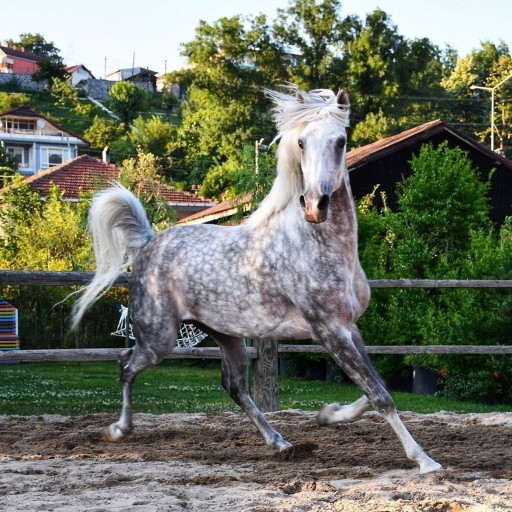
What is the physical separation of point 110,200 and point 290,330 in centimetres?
172

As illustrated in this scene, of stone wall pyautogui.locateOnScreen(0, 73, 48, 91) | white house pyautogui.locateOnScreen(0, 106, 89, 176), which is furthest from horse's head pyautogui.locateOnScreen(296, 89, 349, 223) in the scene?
stone wall pyautogui.locateOnScreen(0, 73, 48, 91)

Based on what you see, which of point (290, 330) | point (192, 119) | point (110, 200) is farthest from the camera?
point (192, 119)

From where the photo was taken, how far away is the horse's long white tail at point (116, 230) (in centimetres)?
580

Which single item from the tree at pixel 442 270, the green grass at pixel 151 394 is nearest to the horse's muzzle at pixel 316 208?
the green grass at pixel 151 394

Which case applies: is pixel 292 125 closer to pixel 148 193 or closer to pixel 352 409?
pixel 352 409

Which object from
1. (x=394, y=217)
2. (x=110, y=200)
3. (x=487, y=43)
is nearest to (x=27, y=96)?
(x=487, y=43)

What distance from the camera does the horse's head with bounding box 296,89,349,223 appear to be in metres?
4.29

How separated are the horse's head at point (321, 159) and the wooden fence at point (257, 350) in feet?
9.10

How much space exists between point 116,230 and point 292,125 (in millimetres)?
1723

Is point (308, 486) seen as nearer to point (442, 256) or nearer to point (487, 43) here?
point (442, 256)

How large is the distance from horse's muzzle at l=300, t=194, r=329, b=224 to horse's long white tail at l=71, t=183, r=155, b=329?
6.00 ft

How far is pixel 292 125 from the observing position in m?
4.70

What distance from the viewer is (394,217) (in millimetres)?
12031

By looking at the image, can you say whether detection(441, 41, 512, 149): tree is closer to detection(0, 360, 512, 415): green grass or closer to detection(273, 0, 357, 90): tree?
detection(273, 0, 357, 90): tree
